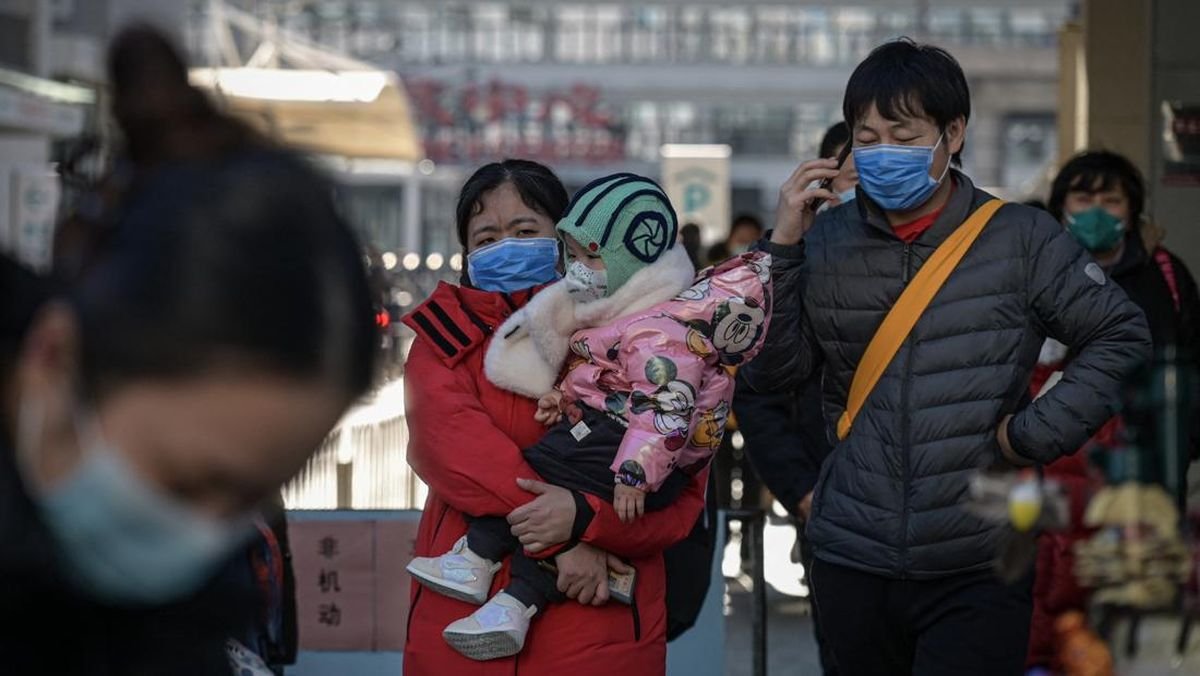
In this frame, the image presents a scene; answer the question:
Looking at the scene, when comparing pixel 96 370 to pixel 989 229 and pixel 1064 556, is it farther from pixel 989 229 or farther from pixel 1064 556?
pixel 989 229

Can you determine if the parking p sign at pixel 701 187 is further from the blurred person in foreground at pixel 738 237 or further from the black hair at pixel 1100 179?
the black hair at pixel 1100 179

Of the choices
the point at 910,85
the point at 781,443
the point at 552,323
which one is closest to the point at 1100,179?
the point at 781,443

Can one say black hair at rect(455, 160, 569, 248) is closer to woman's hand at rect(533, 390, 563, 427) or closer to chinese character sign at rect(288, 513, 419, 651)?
woman's hand at rect(533, 390, 563, 427)

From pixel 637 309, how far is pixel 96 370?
2.56m

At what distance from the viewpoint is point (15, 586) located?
1.77 meters

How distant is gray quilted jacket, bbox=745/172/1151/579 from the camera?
14.2 ft

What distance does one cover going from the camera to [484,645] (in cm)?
403

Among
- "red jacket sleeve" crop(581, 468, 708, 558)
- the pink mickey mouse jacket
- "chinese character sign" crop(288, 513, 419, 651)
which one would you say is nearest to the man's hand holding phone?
the pink mickey mouse jacket

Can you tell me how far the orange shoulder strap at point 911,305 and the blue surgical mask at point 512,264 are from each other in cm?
77

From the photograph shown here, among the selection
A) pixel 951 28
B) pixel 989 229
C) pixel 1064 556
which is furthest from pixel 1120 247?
pixel 951 28

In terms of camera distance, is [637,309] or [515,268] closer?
[637,309]

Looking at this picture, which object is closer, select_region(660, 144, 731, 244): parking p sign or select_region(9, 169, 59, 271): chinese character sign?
select_region(660, 144, 731, 244): parking p sign

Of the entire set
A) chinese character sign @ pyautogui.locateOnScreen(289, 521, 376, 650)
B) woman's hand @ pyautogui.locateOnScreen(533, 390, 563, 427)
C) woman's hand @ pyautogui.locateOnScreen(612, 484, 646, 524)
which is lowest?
chinese character sign @ pyautogui.locateOnScreen(289, 521, 376, 650)

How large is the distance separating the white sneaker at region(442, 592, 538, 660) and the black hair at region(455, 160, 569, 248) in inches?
37.5
